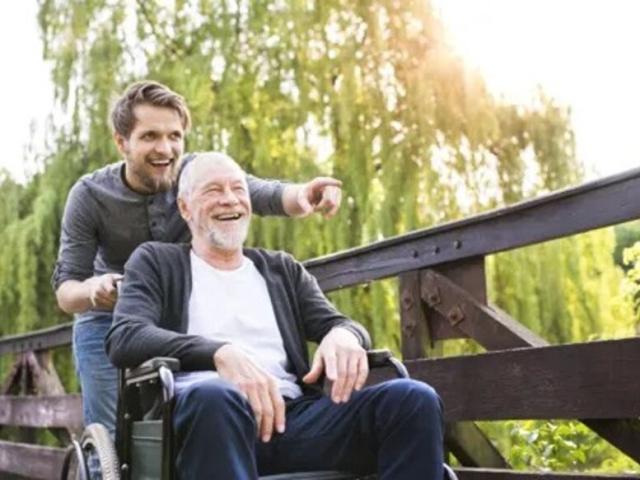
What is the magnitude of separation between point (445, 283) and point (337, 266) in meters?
0.67

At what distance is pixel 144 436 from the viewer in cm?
222

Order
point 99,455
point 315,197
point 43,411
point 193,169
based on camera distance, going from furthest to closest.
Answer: point 43,411 < point 315,197 < point 193,169 < point 99,455

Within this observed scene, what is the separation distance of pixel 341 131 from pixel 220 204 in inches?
186

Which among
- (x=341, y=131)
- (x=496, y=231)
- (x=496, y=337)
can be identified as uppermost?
(x=341, y=131)

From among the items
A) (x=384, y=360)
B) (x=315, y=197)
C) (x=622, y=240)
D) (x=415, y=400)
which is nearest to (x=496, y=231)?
(x=315, y=197)

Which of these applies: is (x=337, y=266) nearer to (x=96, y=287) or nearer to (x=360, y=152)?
(x=96, y=287)

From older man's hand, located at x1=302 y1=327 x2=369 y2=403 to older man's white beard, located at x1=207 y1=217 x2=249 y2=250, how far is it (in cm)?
31

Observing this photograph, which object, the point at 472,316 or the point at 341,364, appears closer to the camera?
the point at 341,364

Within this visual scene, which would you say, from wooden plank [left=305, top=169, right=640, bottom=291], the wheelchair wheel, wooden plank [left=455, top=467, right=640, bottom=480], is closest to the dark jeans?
the wheelchair wheel

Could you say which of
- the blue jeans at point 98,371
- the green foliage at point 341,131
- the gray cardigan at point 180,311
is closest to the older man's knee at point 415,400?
the gray cardigan at point 180,311

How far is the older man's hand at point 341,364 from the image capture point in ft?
7.06

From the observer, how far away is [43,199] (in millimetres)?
7914

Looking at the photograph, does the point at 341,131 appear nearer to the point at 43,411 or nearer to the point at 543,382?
the point at 43,411

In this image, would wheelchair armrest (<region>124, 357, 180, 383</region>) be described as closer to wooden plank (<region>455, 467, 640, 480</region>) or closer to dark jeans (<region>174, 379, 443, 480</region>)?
dark jeans (<region>174, 379, 443, 480</region>)
